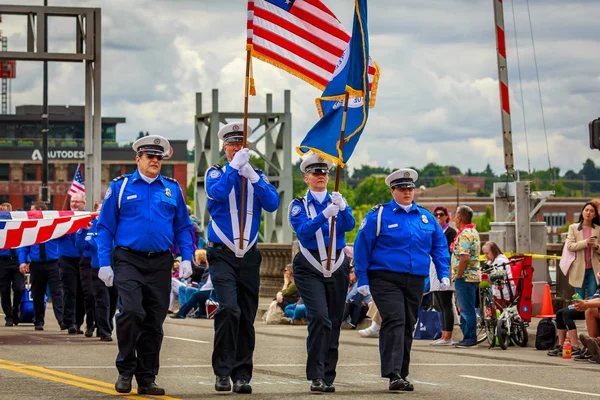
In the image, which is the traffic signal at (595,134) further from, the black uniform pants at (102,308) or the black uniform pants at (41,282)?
the black uniform pants at (41,282)

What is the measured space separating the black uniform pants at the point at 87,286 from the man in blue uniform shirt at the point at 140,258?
7558 millimetres

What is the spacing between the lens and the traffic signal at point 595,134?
17.0m

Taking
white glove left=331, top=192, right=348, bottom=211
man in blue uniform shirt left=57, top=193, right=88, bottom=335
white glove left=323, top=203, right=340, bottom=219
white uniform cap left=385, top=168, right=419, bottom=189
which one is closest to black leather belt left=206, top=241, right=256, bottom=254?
white glove left=323, top=203, right=340, bottom=219

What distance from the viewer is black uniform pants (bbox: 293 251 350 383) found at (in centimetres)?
1178

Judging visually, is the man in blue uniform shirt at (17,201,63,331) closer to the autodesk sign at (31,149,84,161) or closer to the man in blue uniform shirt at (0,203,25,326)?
the man in blue uniform shirt at (0,203,25,326)

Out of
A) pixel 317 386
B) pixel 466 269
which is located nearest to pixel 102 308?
pixel 466 269

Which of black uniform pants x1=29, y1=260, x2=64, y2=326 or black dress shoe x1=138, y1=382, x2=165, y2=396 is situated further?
black uniform pants x1=29, y1=260, x2=64, y2=326

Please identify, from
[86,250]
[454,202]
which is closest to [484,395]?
[86,250]

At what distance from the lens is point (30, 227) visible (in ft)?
65.4

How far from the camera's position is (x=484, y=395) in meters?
11.8

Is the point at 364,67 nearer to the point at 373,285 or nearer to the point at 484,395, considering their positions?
the point at 373,285

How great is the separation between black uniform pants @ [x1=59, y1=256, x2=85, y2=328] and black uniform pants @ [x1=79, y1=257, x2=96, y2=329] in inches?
23.2

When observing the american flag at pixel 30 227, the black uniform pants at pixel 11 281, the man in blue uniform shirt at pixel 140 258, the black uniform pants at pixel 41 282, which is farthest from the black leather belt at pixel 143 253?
the black uniform pants at pixel 11 281

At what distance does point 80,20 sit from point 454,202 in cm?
15474
